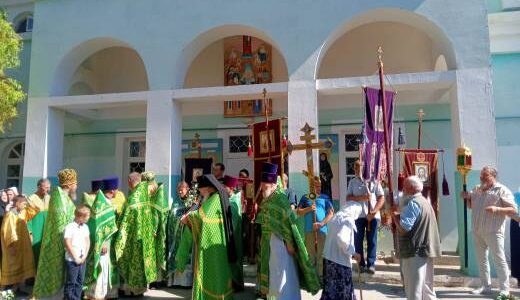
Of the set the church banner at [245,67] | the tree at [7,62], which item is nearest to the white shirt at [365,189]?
the church banner at [245,67]

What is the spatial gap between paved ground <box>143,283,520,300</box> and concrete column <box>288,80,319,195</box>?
6.39 feet

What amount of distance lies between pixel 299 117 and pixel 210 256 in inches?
131

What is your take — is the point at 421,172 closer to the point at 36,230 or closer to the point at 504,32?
the point at 504,32

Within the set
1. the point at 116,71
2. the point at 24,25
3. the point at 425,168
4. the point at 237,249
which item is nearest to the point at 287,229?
the point at 237,249

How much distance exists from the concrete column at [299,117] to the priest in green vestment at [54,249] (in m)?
3.57

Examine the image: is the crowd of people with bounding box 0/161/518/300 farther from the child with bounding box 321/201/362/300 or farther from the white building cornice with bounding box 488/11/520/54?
the white building cornice with bounding box 488/11/520/54

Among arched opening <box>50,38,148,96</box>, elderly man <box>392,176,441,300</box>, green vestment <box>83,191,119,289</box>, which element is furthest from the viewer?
arched opening <box>50,38,148,96</box>

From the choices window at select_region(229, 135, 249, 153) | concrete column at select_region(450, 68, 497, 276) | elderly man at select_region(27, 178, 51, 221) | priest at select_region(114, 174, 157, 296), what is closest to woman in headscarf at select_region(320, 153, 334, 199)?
concrete column at select_region(450, 68, 497, 276)

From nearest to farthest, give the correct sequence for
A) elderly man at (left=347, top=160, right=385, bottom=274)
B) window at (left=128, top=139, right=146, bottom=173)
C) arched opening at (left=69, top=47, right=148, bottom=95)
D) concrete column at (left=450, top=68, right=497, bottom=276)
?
elderly man at (left=347, top=160, right=385, bottom=274), concrete column at (left=450, top=68, right=497, bottom=276), window at (left=128, top=139, right=146, bottom=173), arched opening at (left=69, top=47, right=148, bottom=95)

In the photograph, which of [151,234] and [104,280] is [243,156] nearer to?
[151,234]

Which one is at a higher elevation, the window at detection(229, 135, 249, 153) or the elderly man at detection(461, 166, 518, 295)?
the window at detection(229, 135, 249, 153)

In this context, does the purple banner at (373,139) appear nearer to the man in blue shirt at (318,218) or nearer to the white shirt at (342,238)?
the man in blue shirt at (318,218)

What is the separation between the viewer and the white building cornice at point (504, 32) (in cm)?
739

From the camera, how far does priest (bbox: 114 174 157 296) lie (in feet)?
19.0
